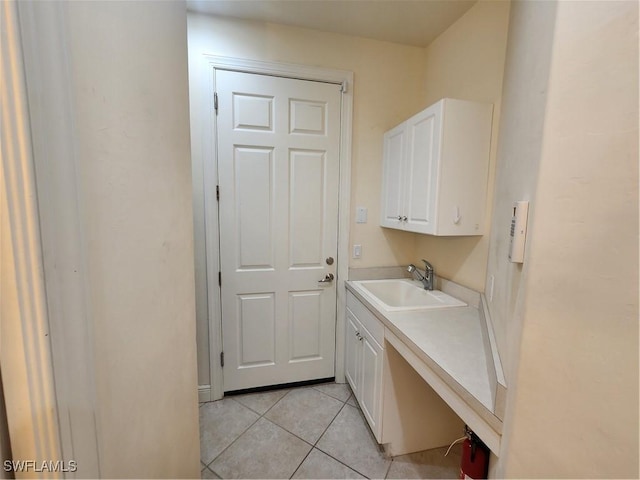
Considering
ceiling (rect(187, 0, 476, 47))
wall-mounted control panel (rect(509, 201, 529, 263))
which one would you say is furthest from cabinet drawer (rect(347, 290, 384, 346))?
ceiling (rect(187, 0, 476, 47))

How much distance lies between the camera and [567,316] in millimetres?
490

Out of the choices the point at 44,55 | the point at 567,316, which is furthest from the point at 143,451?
the point at 567,316

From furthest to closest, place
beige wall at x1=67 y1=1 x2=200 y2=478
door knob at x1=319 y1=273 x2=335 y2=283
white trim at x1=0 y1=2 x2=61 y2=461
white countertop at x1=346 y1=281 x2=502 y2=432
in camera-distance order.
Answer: door knob at x1=319 y1=273 x2=335 y2=283 → white countertop at x1=346 y1=281 x2=502 y2=432 → beige wall at x1=67 y1=1 x2=200 y2=478 → white trim at x1=0 y1=2 x2=61 y2=461

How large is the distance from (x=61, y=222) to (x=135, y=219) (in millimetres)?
235

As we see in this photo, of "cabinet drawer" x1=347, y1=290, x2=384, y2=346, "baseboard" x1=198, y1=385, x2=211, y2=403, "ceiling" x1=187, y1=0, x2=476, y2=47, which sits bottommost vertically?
"baseboard" x1=198, y1=385, x2=211, y2=403

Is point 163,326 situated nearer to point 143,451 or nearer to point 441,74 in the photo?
point 143,451

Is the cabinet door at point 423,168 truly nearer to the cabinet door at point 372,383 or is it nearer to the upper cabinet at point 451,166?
the upper cabinet at point 451,166

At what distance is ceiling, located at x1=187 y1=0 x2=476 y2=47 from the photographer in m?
1.65

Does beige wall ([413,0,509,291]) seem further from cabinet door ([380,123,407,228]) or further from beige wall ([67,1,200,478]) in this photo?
beige wall ([67,1,200,478])

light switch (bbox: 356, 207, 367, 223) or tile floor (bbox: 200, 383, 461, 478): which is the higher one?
light switch (bbox: 356, 207, 367, 223)

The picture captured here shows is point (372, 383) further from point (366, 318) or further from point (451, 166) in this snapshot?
point (451, 166)

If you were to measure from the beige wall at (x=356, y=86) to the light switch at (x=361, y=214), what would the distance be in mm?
35

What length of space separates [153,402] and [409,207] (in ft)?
5.27

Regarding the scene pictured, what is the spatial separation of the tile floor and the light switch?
1349 millimetres
